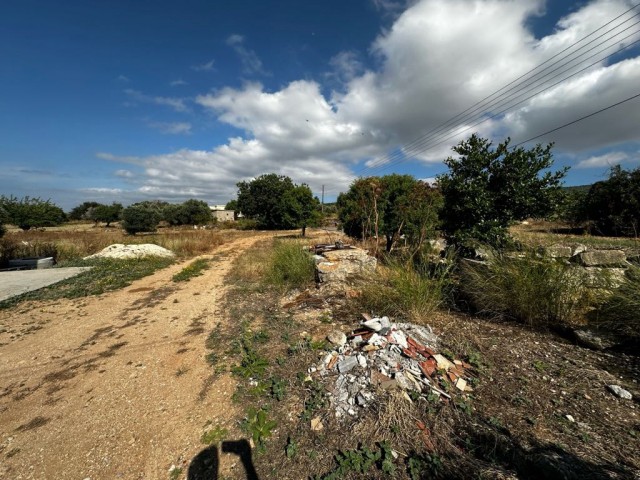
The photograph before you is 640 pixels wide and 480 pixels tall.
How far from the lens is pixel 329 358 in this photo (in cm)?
291

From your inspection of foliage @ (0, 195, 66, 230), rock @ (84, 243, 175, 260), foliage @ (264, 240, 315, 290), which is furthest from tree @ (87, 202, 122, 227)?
foliage @ (264, 240, 315, 290)

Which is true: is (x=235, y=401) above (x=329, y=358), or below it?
below

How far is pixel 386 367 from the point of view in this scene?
257 cm

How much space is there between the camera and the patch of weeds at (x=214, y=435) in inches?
82.1

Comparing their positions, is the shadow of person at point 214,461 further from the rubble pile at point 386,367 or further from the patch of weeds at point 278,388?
the rubble pile at point 386,367

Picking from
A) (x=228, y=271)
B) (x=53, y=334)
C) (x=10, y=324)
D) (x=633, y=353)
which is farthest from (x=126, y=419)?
(x=228, y=271)

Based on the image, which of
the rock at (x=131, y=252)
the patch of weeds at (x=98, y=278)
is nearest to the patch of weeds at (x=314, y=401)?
the patch of weeds at (x=98, y=278)

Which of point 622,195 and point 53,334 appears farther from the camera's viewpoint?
point 622,195

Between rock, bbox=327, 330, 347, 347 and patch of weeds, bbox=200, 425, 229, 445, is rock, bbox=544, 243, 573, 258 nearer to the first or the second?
rock, bbox=327, 330, 347, 347

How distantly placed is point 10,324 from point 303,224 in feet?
55.7

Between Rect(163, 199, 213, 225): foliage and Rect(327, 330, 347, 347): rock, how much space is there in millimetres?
39760

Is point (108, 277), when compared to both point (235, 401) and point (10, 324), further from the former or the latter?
point (235, 401)

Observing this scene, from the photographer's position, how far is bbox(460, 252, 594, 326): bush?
10.6 ft

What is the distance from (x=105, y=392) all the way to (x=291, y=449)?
2.26 metres
